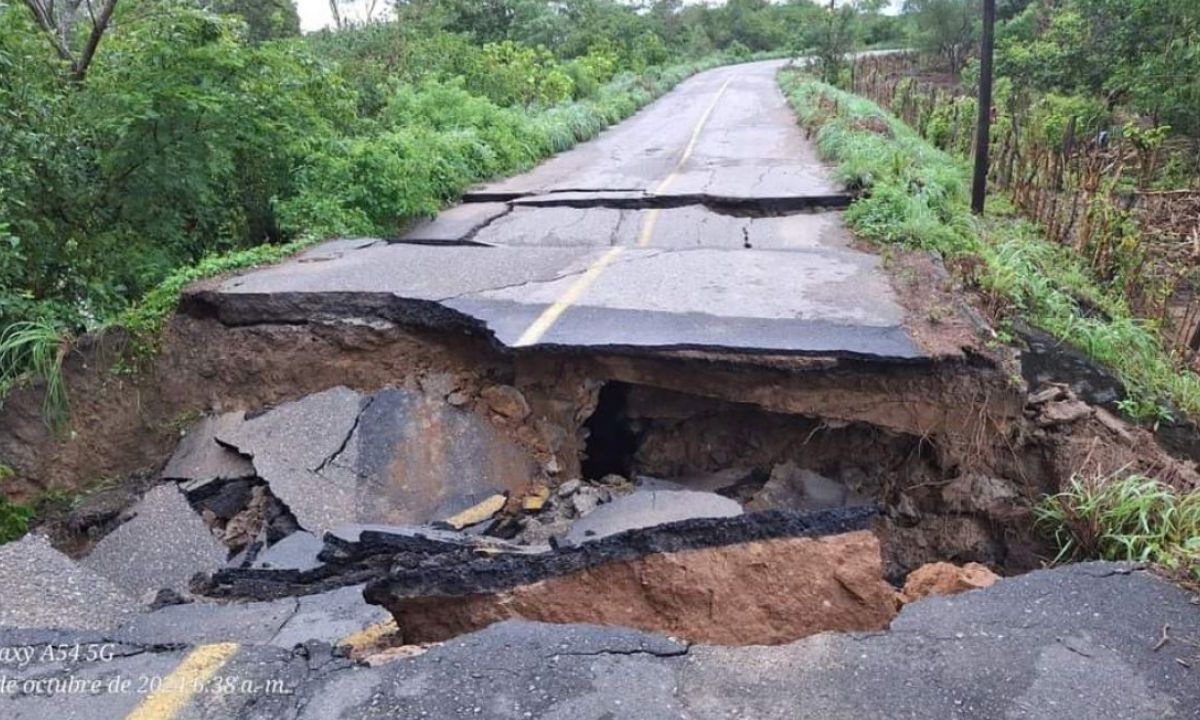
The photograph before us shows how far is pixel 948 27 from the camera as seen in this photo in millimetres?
37594

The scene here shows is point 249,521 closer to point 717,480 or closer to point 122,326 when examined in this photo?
point 122,326

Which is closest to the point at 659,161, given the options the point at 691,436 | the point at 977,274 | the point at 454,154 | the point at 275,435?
the point at 454,154

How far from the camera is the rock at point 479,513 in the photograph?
17.0 ft

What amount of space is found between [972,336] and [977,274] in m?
1.87

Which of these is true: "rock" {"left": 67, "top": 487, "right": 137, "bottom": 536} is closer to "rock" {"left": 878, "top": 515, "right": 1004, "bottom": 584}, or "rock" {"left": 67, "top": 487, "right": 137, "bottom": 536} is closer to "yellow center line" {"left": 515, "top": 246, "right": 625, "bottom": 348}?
"yellow center line" {"left": 515, "top": 246, "right": 625, "bottom": 348}

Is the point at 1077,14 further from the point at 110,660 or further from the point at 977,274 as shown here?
the point at 110,660

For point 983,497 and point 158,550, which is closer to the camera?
point 158,550

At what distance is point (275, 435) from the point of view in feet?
18.4

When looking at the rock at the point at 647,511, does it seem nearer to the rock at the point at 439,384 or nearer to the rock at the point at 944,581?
the rock at the point at 944,581

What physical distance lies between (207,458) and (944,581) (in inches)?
178

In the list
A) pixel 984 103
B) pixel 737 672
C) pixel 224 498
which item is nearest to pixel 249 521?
pixel 224 498

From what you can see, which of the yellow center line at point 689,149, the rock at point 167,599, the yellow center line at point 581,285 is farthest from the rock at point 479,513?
the yellow center line at point 689,149

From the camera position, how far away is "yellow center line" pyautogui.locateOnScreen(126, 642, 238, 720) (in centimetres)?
284

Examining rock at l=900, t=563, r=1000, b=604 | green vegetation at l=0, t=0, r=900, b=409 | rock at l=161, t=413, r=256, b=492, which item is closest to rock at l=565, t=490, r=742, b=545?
rock at l=900, t=563, r=1000, b=604
